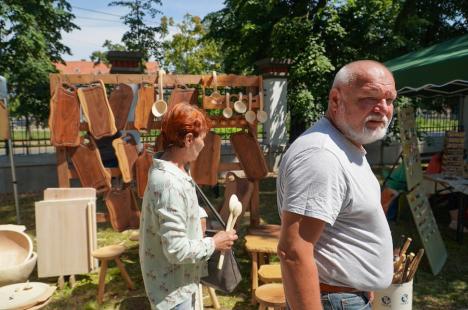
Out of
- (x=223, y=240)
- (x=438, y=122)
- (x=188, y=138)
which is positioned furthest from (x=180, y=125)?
(x=438, y=122)

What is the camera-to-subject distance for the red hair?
1.52 meters

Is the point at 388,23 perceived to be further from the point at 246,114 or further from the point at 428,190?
the point at 246,114

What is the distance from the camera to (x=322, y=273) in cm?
118

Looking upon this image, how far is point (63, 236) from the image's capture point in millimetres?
3215

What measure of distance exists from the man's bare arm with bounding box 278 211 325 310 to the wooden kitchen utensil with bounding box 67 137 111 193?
243 centimetres

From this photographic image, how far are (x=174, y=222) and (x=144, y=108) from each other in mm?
1854

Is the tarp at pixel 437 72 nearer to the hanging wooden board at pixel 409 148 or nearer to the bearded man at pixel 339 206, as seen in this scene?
the hanging wooden board at pixel 409 148

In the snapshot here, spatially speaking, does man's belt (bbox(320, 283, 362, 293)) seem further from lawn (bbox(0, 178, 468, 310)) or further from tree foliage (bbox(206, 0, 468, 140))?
tree foliage (bbox(206, 0, 468, 140))

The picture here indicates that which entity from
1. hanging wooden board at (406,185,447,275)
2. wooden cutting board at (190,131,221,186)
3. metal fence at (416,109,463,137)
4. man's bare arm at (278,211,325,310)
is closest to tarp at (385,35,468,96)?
hanging wooden board at (406,185,447,275)

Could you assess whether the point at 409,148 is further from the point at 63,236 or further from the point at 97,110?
the point at 63,236

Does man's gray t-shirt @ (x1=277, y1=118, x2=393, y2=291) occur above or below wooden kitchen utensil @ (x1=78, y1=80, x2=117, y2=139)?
below

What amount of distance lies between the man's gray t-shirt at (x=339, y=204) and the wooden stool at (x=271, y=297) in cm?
99

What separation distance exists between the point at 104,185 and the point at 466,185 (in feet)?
11.7

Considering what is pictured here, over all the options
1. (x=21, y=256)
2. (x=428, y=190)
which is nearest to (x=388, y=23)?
(x=428, y=190)
